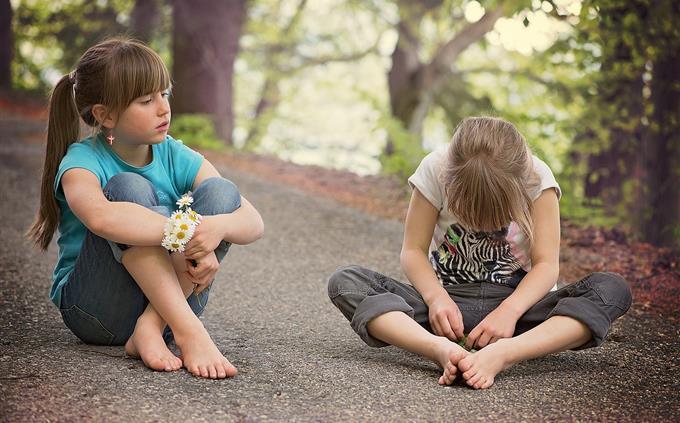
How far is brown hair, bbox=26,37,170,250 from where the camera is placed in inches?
105

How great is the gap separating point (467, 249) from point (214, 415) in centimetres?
124

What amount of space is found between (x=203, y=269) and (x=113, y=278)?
1.05ft

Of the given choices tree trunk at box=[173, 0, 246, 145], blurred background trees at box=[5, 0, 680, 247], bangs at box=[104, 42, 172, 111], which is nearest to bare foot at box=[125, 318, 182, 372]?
bangs at box=[104, 42, 172, 111]

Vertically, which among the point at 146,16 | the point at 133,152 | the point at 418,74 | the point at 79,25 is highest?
the point at 146,16

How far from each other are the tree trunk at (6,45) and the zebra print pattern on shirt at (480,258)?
42.9 ft

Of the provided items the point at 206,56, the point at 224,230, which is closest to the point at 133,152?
the point at 224,230

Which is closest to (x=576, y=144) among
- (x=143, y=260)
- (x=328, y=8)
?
(x=143, y=260)

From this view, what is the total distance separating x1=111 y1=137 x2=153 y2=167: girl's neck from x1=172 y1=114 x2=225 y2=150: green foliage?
21.1 feet

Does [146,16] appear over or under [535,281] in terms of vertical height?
over

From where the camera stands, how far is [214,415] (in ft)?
7.06

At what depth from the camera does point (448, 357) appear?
8.23 ft

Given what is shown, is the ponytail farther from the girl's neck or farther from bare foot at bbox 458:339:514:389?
bare foot at bbox 458:339:514:389

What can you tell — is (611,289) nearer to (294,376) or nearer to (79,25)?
(294,376)

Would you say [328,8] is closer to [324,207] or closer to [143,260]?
[324,207]
